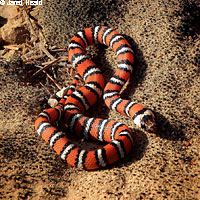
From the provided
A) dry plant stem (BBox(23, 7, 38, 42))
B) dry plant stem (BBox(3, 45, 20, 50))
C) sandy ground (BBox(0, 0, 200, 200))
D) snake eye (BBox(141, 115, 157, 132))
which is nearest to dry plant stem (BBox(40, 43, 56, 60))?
sandy ground (BBox(0, 0, 200, 200))

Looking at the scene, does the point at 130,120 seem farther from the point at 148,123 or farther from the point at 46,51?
the point at 46,51

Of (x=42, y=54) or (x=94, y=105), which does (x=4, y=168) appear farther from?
(x=42, y=54)

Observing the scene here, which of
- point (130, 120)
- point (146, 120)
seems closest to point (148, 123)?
point (146, 120)

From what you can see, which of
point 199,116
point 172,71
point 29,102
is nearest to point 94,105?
point 29,102

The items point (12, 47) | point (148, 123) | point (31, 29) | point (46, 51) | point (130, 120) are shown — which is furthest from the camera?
point (12, 47)

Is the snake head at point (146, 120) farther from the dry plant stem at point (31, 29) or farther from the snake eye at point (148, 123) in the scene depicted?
the dry plant stem at point (31, 29)

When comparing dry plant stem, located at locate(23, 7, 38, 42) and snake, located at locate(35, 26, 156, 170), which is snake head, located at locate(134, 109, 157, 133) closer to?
snake, located at locate(35, 26, 156, 170)
